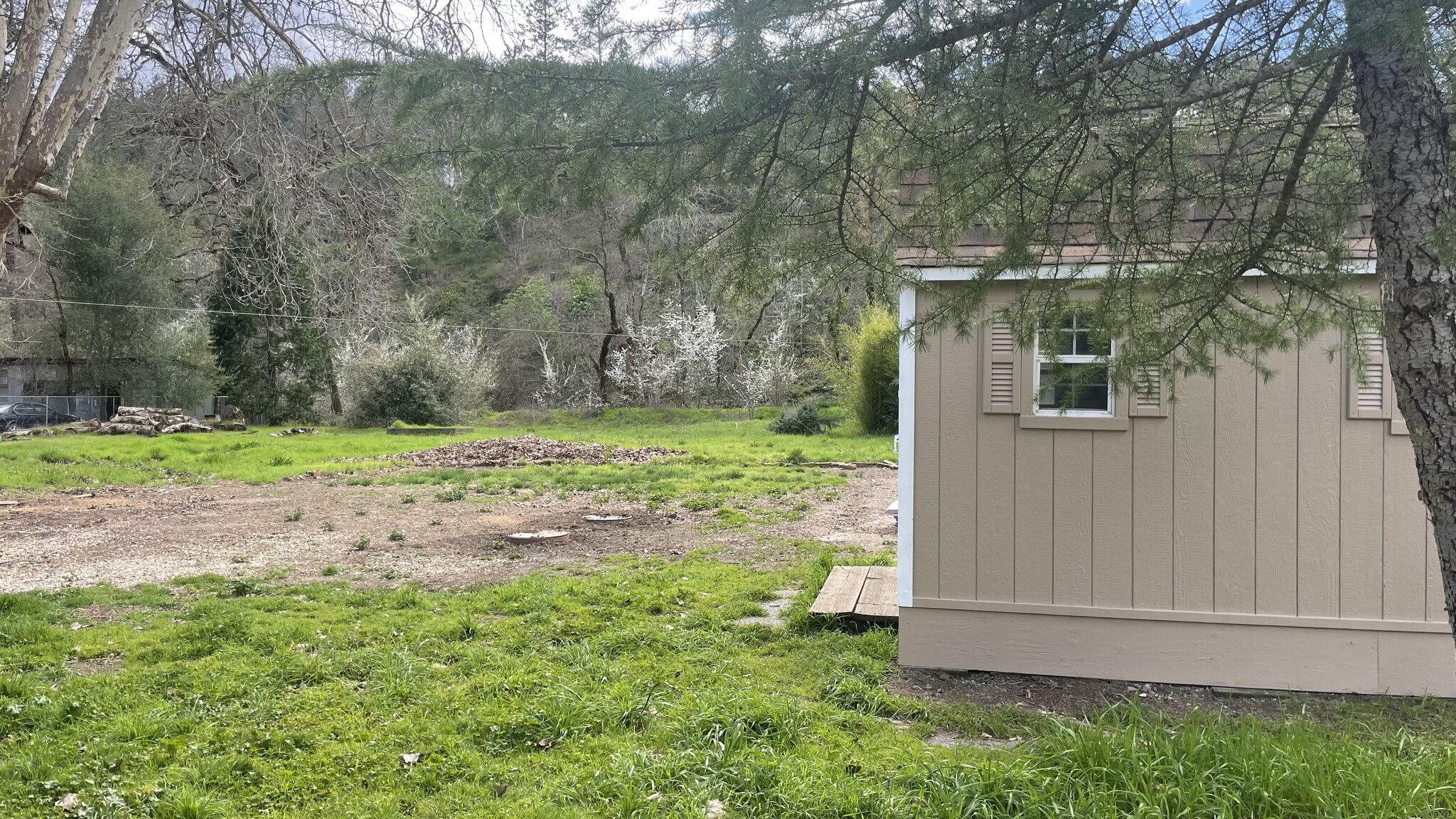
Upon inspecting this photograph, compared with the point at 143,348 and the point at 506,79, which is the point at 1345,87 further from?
the point at 143,348

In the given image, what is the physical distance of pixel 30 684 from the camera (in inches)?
164

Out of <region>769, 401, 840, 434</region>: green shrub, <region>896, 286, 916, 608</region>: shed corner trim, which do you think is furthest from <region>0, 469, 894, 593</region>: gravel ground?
<region>769, 401, 840, 434</region>: green shrub

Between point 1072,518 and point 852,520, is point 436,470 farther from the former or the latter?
point 1072,518

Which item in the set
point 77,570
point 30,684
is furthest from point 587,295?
point 30,684

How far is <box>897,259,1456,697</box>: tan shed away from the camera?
15.7 ft

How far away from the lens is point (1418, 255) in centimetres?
244

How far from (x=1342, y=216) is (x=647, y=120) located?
A: 2488mm

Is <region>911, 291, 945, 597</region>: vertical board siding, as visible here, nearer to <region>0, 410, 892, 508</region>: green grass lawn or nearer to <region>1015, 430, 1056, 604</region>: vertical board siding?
<region>1015, 430, 1056, 604</region>: vertical board siding

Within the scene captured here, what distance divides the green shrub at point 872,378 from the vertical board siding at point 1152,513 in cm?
1331

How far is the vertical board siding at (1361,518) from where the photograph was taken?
15.7 ft

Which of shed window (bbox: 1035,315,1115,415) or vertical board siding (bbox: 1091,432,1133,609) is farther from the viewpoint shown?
vertical board siding (bbox: 1091,432,1133,609)

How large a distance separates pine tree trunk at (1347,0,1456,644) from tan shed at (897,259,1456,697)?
7.21ft

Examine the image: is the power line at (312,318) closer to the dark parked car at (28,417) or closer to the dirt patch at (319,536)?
the dirt patch at (319,536)

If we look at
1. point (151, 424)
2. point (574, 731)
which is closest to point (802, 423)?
point (151, 424)
